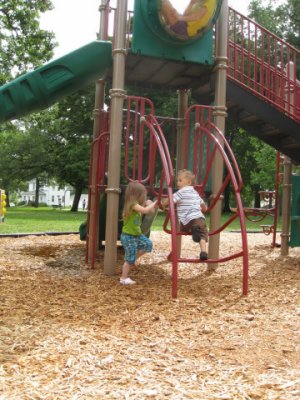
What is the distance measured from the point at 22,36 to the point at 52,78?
1641 cm

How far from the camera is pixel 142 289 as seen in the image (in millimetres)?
4520

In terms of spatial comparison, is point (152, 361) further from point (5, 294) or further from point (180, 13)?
point (180, 13)

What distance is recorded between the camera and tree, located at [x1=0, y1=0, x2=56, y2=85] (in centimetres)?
1942

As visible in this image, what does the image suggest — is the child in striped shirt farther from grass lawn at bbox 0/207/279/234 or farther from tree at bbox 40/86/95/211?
tree at bbox 40/86/95/211

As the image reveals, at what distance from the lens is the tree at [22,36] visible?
1942 cm

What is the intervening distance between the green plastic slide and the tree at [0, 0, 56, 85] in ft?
48.8

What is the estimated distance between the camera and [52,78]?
5.55 metres

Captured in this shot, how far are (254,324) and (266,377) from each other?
98cm

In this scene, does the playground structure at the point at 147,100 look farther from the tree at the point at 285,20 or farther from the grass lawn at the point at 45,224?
the tree at the point at 285,20

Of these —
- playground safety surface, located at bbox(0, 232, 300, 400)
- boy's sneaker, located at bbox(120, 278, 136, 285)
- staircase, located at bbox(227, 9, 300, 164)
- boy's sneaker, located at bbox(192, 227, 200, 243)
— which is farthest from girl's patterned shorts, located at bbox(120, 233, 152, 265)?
staircase, located at bbox(227, 9, 300, 164)

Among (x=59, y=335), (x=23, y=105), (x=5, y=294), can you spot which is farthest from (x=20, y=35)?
(x=59, y=335)

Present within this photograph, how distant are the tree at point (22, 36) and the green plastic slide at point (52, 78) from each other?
1487 centimetres

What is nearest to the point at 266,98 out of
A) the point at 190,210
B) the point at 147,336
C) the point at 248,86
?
the point at 248,86

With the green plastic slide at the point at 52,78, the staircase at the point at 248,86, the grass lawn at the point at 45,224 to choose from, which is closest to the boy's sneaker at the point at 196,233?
the staircase at the point at 248,86
